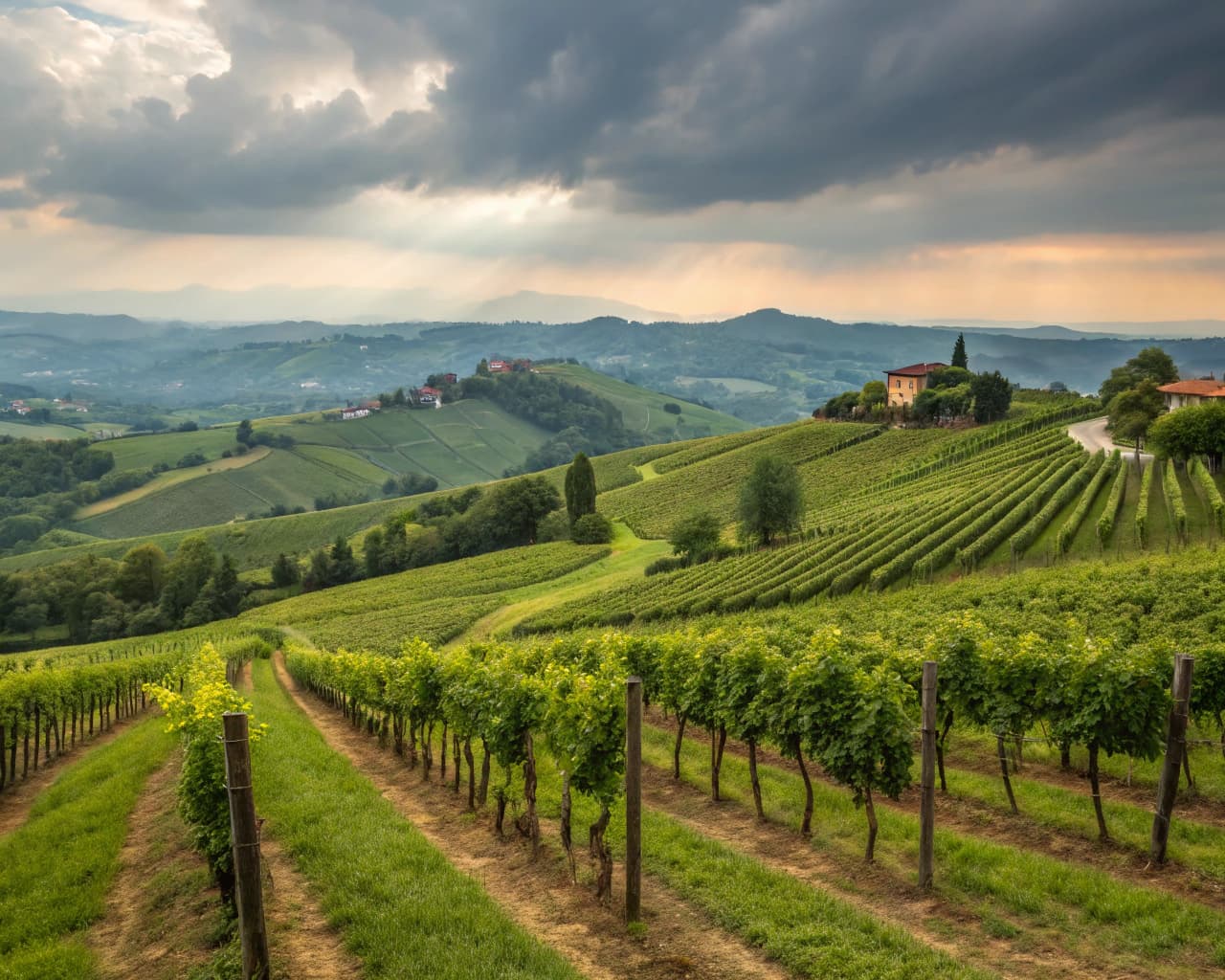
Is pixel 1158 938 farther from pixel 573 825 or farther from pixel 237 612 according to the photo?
pixel 237 612

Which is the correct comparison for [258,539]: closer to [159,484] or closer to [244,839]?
[159,484]

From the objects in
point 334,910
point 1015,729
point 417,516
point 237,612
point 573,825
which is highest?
point 1015,729

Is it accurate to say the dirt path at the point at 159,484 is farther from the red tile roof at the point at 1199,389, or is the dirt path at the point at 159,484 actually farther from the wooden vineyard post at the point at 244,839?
the wooden vineyard post at the point at 244,839

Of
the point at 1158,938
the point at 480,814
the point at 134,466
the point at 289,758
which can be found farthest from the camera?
the point at 134,466

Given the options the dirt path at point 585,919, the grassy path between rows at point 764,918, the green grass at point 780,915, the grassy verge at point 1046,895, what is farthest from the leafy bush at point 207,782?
the grassy verge at point 1046,895

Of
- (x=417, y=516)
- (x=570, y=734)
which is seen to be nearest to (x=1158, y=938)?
(x=570, y=734)

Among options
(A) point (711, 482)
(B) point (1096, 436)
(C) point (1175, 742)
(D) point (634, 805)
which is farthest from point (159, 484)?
(C) point (1175, 742)

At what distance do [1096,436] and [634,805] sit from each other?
80.4m

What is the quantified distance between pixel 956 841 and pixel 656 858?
452cm

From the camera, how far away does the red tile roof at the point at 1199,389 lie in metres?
69.1

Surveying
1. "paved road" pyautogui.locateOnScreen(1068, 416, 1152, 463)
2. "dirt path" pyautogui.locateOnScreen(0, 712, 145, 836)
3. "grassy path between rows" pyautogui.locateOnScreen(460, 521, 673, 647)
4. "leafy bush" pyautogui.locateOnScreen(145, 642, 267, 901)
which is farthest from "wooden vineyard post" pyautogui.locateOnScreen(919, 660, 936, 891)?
"paved road" pyautogui.locateOnScreen(1068, 416, 1152, 463)

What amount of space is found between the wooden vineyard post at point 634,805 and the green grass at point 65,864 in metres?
7.16

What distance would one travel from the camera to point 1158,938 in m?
9.18

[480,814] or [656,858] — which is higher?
[656,858]
